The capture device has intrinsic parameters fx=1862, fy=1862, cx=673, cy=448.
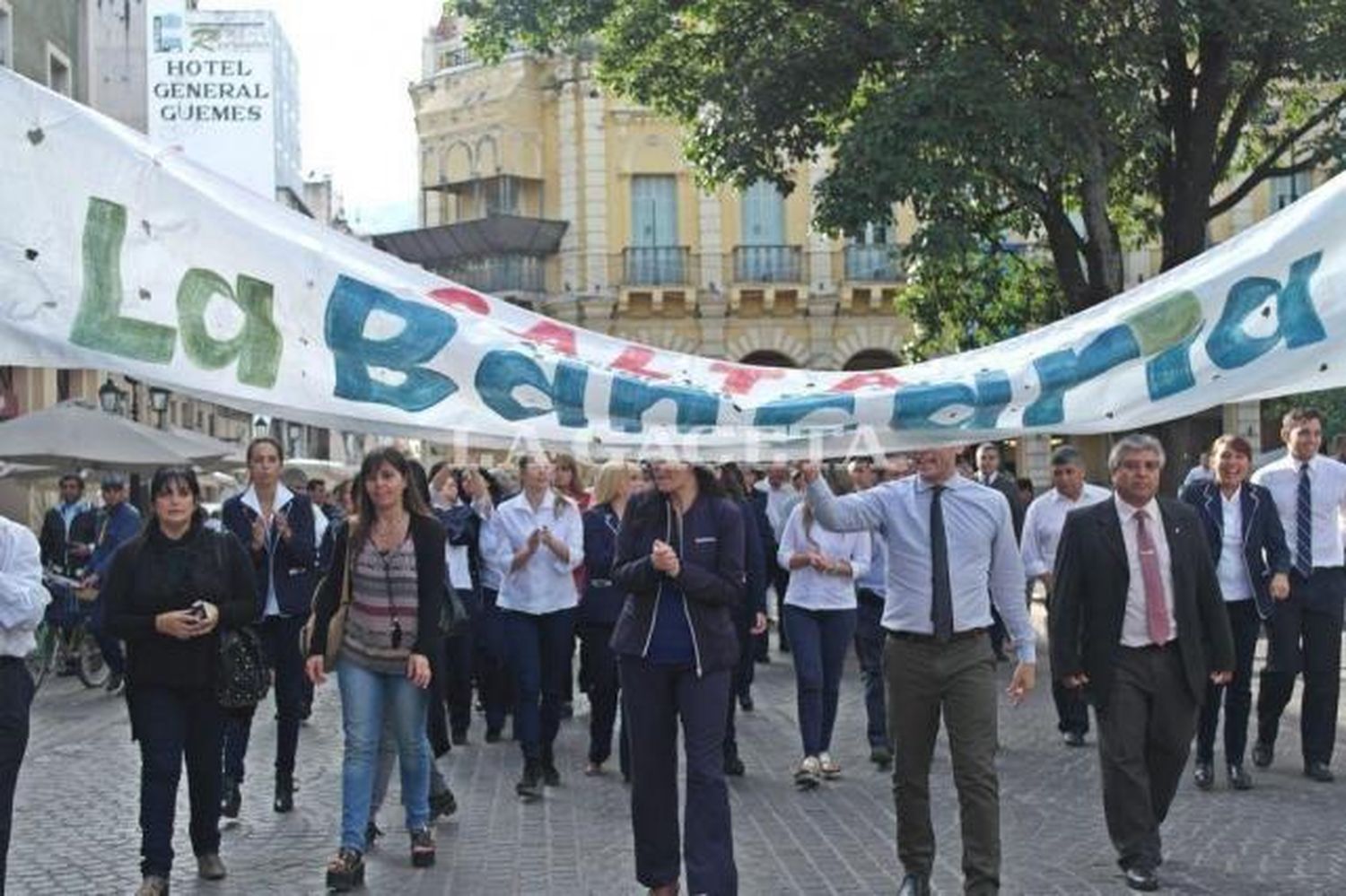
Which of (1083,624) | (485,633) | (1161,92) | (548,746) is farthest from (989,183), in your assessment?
(1083,624)

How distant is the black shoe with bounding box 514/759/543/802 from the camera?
10.4m

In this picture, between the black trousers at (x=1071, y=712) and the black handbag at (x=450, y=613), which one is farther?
the black trousers at (x=1071, y=712)

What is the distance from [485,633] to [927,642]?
5.74 meters

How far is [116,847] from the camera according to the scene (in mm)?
9164

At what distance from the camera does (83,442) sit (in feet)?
64.0

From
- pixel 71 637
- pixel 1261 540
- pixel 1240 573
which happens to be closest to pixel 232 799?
pixel 1240 573

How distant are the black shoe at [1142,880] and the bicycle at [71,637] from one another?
1193 centimetres

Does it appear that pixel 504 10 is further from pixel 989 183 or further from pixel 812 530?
pixel 812 530

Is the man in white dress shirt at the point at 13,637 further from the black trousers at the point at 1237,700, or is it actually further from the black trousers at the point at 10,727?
the black trousers at the point at 1237,700

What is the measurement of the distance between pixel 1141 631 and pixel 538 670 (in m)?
3.97

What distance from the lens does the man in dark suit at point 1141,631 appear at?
802 cm

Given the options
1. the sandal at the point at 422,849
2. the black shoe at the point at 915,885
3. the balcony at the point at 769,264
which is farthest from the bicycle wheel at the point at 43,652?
the balcony at the point at 769,264

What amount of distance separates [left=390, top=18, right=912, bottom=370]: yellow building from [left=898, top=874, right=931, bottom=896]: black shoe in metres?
37.4

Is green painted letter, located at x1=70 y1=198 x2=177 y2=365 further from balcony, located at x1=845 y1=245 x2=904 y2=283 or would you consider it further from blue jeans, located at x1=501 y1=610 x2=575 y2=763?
balcony, located at x1=845 y1=245 x2=904 y2=283
